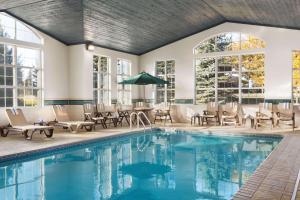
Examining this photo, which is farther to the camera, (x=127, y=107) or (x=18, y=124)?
(x=127, y=107)

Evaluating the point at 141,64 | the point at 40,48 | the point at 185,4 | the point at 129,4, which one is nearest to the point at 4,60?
the point at 40,48

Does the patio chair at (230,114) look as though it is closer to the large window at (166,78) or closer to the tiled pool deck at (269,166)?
the tiled pool deck at (269,166)

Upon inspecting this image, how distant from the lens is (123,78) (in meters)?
13.8

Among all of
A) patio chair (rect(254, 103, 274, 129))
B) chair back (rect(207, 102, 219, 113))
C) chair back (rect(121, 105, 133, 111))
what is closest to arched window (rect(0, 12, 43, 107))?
chair back (rect(121, 105, 133, 111))

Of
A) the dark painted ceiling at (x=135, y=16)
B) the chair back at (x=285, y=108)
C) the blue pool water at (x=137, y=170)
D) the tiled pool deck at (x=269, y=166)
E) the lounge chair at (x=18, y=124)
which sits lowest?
the blue pool water at (x=137, y=170)

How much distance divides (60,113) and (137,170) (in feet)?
17.5

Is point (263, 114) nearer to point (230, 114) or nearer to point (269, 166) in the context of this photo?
point (230, 114)

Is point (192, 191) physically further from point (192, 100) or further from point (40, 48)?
point (192, 100)

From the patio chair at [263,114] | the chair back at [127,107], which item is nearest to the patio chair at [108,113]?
the chair back at [127,107]

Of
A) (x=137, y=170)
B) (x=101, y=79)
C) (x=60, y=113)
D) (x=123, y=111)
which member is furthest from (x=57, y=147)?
(x=101, y=79)

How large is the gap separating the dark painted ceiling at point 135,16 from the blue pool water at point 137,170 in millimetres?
3867

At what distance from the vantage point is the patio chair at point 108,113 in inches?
449

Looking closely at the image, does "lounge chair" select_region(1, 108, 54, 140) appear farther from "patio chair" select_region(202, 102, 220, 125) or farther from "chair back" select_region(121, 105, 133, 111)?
"patio chair" select_region(202, 102, 220, 125)

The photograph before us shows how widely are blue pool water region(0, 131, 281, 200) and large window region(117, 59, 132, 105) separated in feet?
16.1
